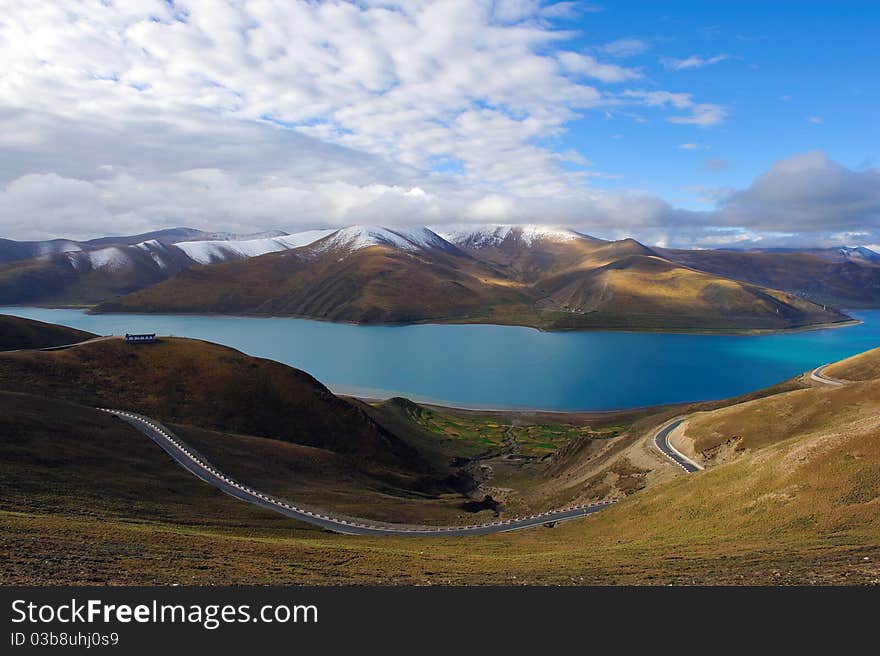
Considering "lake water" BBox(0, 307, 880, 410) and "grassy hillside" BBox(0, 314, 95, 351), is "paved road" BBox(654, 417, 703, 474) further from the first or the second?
"grassy hillside" BBox(0, 314, 95, 351)

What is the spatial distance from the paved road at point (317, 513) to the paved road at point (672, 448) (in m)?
8.98

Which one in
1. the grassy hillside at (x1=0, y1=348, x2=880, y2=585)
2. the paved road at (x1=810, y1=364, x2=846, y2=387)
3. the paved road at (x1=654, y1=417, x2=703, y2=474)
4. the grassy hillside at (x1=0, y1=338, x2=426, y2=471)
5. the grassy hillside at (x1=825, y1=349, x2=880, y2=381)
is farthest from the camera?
the grassy hillside at (x1=825, y1=349, x2=880, y2=381)

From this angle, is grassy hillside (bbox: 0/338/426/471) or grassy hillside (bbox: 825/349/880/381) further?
grassy hillside (bbox: 825/349/880/381)

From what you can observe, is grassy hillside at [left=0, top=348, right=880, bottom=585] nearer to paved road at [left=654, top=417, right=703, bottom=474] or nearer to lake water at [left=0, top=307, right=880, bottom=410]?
paved road at [left=654, top=417, right=703, bottom=474]

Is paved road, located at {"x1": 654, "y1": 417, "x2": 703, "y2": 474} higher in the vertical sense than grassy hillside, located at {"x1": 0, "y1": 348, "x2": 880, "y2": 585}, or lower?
lower

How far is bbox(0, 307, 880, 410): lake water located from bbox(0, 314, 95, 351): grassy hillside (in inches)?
2198

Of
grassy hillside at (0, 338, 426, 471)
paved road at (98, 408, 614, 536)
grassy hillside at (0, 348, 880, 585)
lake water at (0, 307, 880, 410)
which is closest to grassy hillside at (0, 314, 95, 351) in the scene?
grassy hillside at (0, 338, 426, 471)

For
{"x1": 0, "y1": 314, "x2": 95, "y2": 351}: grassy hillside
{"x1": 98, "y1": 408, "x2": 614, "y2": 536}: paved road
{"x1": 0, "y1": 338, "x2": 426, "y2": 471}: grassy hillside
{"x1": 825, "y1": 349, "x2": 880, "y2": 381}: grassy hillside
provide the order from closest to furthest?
{"x1": 98, "y1": 408, "x2": 614, "y2": 536}: paved road → {"x1": 0, "y1": 338, "x2": 426, "y2": 471}: grassy hillside → {"x1": 0, "y1": 314, "x2": 95, "y2": 351}: grassy hillside → {"x1": 825, "y1": 349, "x2": 880, "y2": 381}: grassy hillside

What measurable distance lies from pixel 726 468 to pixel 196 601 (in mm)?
34863

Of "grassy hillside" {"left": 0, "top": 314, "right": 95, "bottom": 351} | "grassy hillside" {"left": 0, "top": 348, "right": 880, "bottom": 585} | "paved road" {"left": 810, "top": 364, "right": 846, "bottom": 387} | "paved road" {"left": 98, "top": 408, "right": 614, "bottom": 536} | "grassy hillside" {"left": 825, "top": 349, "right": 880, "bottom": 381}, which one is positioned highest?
"grassy hillside" {"left": 0, "top": 314, "right": 95, "bottom": 351}

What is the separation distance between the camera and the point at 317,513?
120 ft

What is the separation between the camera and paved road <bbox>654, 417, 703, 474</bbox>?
4569cm

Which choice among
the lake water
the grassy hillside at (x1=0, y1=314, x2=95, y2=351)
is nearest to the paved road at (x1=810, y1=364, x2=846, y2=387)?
the lake water

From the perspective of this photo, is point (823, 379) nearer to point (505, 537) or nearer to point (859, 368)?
point (859, 368)
